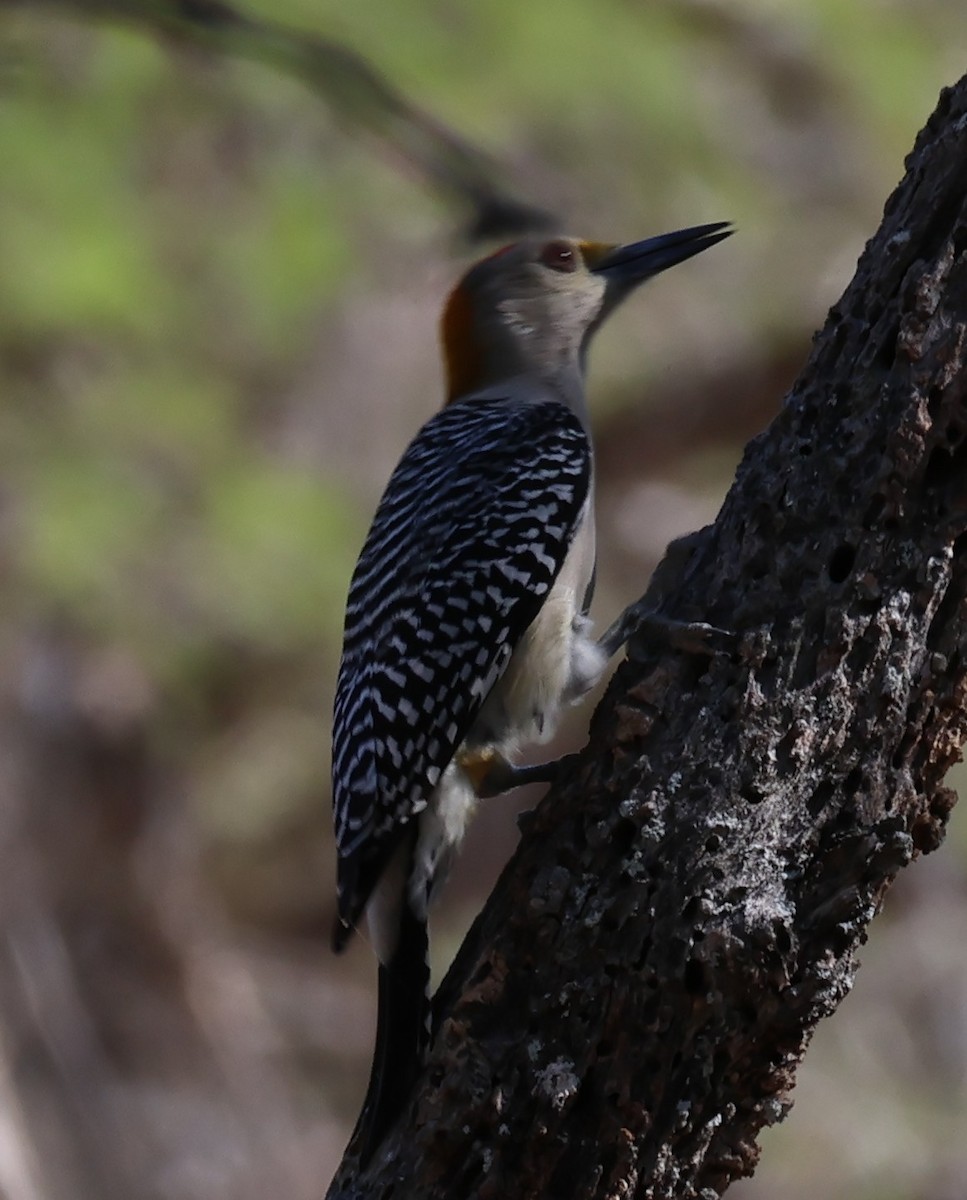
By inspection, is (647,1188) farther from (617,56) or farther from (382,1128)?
(617,56)

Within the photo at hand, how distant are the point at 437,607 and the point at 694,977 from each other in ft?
4.40

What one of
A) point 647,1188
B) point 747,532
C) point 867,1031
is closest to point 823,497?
point 747,532

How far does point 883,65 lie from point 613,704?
385 inches

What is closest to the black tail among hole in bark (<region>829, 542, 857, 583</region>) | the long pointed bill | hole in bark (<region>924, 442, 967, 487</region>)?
hole in bark (<region>829, 542, 857, 583</region>)

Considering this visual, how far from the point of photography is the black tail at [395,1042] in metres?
3.12

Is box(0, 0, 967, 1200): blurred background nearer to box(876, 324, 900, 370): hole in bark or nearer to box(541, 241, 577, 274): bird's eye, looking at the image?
box(541, 241, 577, 274): bird's eye

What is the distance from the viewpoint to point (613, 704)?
3090 millimetres

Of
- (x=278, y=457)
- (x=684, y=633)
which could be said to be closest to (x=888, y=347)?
(x=684, y=633)

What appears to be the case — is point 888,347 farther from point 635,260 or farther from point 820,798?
point 635,260

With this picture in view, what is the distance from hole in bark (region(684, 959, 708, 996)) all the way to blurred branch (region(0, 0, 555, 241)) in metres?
1.88

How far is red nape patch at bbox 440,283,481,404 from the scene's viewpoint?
16.5 feet

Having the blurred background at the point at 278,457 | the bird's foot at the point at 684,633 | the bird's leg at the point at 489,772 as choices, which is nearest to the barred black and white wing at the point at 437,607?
the bird's leg at the point at 489,772

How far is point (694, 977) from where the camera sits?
8.93ft

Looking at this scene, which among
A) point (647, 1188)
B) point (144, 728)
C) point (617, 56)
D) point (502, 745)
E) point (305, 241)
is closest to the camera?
point (647, 1188)
